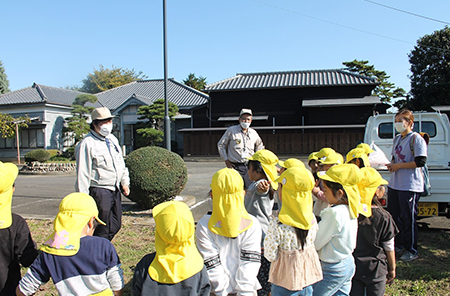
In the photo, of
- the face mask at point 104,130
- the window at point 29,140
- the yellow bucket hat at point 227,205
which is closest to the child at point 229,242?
the yellow bucket hat at point 227,205

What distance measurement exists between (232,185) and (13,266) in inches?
67.9

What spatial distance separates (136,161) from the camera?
22.5 feet

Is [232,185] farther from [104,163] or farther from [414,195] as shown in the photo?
[414,195]

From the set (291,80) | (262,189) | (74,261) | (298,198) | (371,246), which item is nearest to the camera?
(74,261)

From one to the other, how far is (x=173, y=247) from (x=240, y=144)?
3.37m

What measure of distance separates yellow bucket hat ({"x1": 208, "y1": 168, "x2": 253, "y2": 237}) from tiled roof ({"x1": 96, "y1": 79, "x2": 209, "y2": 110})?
83.7 feet

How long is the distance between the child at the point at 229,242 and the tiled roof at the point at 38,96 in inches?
1001

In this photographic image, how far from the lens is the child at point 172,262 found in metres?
1.87

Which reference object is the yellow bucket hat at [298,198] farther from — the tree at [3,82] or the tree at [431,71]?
the tree at [3,82]

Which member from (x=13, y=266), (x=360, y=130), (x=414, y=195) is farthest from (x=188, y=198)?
(x=360, y=130)

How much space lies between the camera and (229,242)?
2.38m

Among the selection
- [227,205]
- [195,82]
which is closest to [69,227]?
[227,205]

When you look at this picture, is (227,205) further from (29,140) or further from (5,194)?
(29,140)

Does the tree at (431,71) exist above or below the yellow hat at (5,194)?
above
